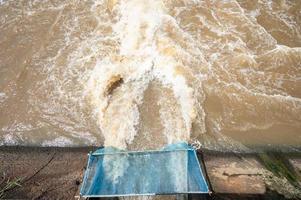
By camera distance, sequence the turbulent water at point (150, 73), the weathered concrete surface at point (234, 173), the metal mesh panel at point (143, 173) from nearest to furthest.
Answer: the metal mesh panel at point (143, 173) → the weathered concrete surface at point (234, 173) → the turbulent water at point (150, 73)

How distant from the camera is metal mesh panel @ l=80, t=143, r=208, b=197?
4867mm

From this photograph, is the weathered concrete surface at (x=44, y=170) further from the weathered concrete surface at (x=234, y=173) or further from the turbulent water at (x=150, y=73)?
the weathered concrete surface at (x=234, y=173)

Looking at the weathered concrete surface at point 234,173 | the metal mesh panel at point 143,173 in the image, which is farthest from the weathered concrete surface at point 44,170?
the weathered concrete surface at point 234,173

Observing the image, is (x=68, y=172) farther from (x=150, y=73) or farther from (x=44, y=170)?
(x=150, y=73)

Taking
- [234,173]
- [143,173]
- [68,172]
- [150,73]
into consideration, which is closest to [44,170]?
[68,172]

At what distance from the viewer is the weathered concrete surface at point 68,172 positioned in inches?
211

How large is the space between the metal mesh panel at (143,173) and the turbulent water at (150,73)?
0.72 metres

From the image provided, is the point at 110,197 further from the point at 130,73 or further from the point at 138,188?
the point at 130,73

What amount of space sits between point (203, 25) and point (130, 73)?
2.59 meters

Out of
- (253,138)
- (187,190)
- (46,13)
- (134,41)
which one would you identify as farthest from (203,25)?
(187,190)

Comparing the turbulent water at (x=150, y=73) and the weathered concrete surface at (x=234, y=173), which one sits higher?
the turbulent water at (x=150, y=73)

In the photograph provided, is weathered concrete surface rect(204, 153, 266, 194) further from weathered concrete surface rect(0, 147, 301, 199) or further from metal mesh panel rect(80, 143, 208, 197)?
metal mesh panel rect(80, 143, 208, 197)

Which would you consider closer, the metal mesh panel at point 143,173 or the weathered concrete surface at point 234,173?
the metal mesh panel at point 143,173

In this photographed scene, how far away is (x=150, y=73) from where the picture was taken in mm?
7457
